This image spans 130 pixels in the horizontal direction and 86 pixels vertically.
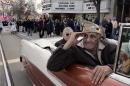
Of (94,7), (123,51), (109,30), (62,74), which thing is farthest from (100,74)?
(94,7)

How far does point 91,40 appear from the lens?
4.01 metres

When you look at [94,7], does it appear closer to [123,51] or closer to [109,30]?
[109,30]

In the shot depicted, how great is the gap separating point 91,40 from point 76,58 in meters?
0.27

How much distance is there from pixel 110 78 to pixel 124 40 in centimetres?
37

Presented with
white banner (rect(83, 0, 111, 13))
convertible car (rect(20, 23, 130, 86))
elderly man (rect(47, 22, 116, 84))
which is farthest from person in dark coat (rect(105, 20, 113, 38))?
white banner (rect(83, 0, 111, 13))

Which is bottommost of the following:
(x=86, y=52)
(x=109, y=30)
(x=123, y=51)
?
(x=109, y=30)

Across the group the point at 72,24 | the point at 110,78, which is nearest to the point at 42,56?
the point at 110,78

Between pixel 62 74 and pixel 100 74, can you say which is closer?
pixel 100 74

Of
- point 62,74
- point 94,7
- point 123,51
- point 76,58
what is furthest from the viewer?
point 94,7

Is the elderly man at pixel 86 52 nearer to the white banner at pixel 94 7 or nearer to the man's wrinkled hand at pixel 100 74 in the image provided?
the man's wrinkled hand at pixel 100 74

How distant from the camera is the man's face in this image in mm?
3988

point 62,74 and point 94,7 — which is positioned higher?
point 94,7

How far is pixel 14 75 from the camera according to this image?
8906 millimetres

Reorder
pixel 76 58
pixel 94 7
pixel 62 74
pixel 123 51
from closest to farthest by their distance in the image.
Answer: pixel 123 51
pixel 76 58
pixel 62 74
pixel 94 7
